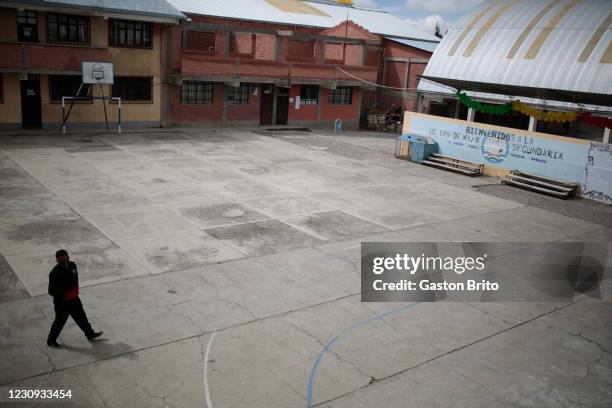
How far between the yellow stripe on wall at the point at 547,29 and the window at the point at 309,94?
1437cm

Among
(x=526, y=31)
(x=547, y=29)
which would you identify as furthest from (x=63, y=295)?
(x=526, y=31)

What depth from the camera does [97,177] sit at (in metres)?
19.1

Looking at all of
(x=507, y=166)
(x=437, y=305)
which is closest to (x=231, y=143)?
(x=507, y=166)

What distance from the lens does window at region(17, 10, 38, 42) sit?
84.1ft

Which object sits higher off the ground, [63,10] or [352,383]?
[63,10]

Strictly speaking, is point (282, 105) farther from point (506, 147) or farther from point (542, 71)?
point (542, 71)

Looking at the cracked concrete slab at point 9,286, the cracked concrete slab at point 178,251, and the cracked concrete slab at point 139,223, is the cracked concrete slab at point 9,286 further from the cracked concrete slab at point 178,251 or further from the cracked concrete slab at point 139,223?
the cracked concrete slab at point 139,223

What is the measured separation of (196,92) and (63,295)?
2477cm

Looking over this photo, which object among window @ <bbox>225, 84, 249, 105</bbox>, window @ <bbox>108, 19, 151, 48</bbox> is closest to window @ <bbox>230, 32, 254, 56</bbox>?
window @ <bbox>225, 84, 249, 105</bbox>

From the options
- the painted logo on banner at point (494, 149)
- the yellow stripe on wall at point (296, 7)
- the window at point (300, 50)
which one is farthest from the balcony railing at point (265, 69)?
the painted logo on banner at point (494, 149)

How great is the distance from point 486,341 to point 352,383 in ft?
9.67

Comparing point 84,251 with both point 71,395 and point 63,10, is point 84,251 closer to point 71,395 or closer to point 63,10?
point 71,395

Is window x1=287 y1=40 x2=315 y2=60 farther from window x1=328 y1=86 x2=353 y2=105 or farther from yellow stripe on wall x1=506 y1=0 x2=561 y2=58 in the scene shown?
yellow stripe on wall x1=506 y1=0 x2=561 y2=58

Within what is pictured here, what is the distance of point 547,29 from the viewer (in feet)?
83.6
